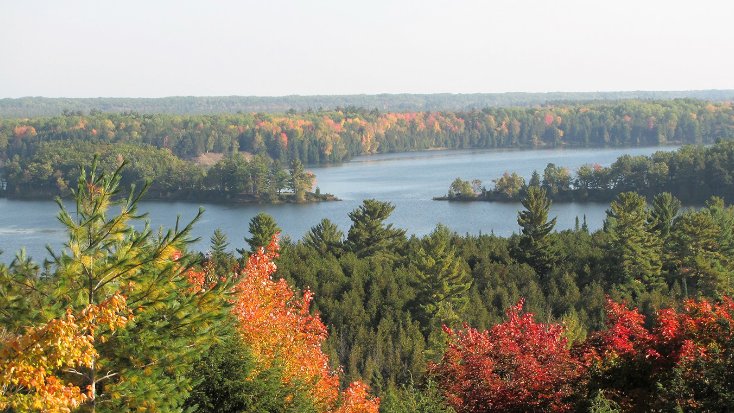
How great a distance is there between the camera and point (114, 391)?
6.92 meters

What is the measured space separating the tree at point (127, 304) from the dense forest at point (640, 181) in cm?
6079

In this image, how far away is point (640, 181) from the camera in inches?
2689

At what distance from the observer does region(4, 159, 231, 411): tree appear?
6.94 meters

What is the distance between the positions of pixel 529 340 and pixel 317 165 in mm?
96503

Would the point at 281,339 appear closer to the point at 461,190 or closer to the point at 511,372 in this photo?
the point at 511,372

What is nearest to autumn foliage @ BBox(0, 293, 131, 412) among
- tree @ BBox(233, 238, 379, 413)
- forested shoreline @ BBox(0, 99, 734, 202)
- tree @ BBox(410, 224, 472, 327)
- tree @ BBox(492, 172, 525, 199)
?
tree @ BBox(233, 238, 379, 413)

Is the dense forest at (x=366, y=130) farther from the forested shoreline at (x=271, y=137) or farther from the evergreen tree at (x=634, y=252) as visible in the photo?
the evergreen tree at (x=634, y=252)

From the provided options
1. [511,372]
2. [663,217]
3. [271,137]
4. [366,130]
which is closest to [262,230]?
[663,217]

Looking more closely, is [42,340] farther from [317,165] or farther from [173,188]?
[317,165]

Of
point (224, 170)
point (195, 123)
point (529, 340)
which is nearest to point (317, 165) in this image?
point (195, 123)

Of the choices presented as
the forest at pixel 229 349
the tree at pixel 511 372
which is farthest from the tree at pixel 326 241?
the tree at pixel 511 372

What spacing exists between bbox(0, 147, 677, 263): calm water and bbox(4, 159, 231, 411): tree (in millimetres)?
28783

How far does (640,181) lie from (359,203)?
2865 cm

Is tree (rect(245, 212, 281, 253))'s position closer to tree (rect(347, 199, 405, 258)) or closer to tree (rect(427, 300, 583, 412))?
tree (rect(347, 199, 405, 258))
